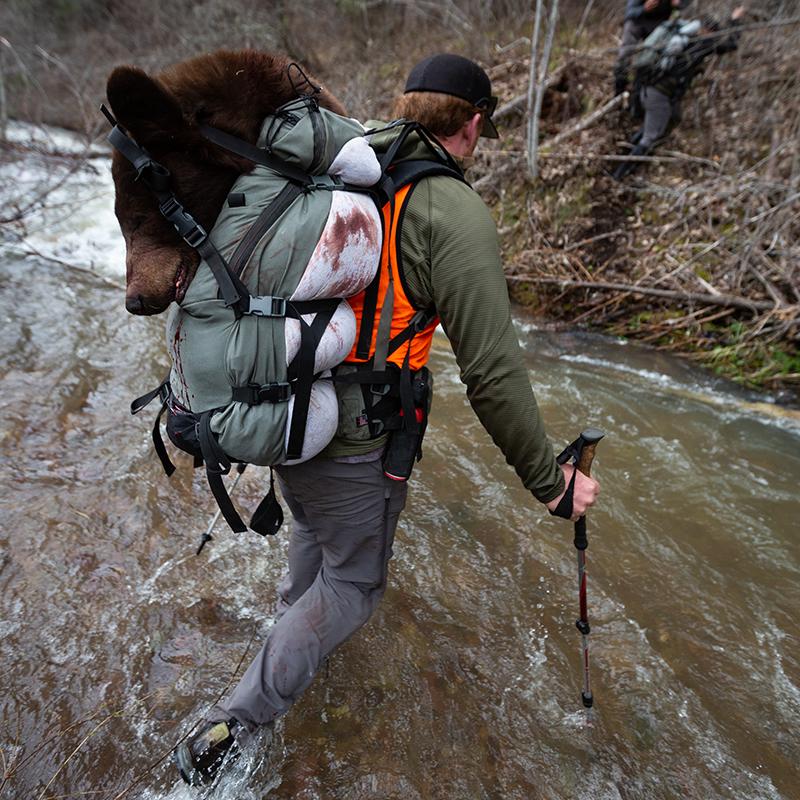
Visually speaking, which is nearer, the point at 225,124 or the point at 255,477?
the point at 225,124

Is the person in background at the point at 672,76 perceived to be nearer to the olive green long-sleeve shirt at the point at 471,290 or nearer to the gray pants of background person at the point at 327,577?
the olive green long-sleeve shirt at the point at 471,290

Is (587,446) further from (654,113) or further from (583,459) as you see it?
(654,113)

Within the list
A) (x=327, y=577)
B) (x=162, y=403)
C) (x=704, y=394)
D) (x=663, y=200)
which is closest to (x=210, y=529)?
(x=327, y=577)

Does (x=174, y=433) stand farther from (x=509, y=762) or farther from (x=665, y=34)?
(x=665, y=34)

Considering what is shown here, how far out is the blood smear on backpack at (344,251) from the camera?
1.72 meters

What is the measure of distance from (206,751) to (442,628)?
1.39 metres

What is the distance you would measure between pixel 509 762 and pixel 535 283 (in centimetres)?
638

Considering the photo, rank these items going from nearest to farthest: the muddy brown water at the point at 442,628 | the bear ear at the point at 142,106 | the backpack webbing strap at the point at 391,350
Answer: the bear ear at the point at 142,106
the backpack webbing strap at the point at 391,350
the muddy brown water at the point at 442,628

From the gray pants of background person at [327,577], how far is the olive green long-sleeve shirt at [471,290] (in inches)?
19.5

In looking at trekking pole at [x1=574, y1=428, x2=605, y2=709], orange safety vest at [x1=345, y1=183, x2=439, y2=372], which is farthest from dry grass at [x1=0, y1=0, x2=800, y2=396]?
orange safety vest at [x1=345, y1=183, x2=439, y2=372]

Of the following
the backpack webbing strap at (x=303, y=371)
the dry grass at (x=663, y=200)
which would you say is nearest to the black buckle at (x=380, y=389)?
the backpack webbing strap at (x=303, y=371)

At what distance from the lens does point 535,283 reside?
7.89 meters

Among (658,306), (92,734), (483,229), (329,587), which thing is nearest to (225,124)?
(483,229)

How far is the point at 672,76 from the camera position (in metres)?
7.98
